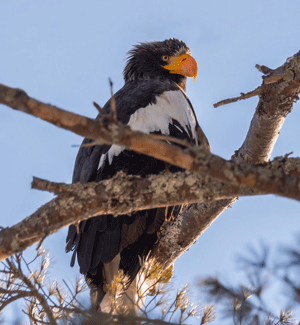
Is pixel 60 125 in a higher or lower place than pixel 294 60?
lower

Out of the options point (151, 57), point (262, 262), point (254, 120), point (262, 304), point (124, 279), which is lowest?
point (262, 304)

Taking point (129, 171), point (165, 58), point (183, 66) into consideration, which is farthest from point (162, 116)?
point (165, 58)

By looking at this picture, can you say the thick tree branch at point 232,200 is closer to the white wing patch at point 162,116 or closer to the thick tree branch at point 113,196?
the white wing patch at point 162,116

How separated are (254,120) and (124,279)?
1.56 metres

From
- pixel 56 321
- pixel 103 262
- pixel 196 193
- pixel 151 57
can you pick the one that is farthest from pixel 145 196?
pixel 151 57

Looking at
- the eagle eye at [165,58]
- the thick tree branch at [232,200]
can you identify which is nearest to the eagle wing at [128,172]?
the thick tree branch at [232,200]

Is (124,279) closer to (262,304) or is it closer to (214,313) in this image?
(214,313)

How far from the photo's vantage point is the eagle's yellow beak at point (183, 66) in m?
4.57

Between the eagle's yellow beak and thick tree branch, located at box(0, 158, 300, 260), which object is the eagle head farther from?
thick tree branch, located at box(0, 158, 300, 260)

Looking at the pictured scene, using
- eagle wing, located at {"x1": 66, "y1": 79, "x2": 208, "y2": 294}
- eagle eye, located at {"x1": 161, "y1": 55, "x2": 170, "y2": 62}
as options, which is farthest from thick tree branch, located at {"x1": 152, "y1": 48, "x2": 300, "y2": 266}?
eagle eye, located at {"x1": 161, "y1": 55, "x2": 170, "y2": 62}

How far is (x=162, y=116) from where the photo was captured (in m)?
3.19

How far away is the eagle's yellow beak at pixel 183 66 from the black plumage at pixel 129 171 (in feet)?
3.22

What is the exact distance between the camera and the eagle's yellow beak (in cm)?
457

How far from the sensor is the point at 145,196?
1883 mm
